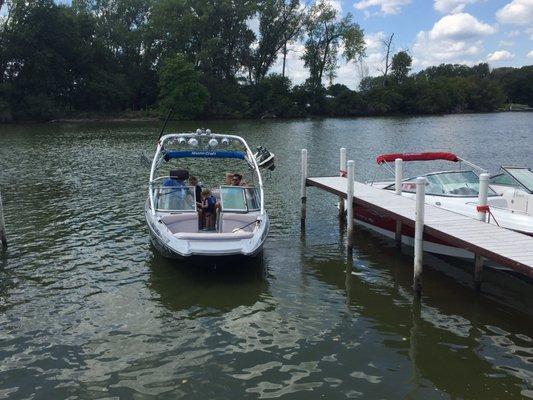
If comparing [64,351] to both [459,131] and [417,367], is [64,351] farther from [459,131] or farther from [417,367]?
[459,131]

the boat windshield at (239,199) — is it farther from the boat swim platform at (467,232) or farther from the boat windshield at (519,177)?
the boat windshield at (519,177)

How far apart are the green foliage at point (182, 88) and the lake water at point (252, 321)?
60.0m

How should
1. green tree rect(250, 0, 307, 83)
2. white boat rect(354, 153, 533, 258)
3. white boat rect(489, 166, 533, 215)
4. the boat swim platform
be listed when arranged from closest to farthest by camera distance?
the boat swim platform < white boat rect(354, 153, 533, 258) < white boat rect(489, 166, 533, 215) < green tree rect(250, 0, 307, 83)

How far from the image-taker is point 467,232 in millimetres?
11109

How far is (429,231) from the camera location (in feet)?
37.6

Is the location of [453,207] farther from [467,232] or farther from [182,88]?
[182,88]

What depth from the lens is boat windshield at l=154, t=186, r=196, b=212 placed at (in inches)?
552

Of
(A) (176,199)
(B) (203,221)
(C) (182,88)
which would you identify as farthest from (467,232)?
(C) (182,88)

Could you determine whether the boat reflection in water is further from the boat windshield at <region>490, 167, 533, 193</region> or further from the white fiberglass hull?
the boat windshield at <region>490, 167, 533, 193</region>

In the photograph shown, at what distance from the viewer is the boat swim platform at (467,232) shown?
9.55 meters

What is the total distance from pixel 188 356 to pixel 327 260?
5939mm

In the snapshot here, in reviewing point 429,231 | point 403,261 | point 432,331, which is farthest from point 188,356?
point 403,261

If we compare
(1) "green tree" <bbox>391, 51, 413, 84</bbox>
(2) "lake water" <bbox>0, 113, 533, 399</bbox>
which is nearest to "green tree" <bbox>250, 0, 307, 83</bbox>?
Answer: (1) "green tree" <bbox>391, 51, 413, 84</bbox>

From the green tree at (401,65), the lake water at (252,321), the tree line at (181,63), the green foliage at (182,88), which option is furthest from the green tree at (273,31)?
the lake water at (252,321)
